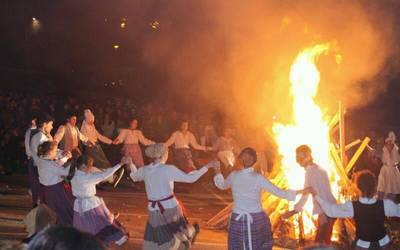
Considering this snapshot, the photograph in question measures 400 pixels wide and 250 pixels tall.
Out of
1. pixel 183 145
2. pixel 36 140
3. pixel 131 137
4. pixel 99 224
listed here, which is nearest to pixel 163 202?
pixel 99 224

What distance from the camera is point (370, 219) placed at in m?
4.37

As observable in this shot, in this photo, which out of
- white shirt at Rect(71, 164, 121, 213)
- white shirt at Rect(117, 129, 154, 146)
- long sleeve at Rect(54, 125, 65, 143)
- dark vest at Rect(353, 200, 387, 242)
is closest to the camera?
dark vest at Rect(353, 200, 387, 242)

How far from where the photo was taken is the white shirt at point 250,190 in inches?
203

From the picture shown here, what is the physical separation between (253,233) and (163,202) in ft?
3.61

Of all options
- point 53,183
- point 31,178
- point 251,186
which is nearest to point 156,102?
point 31,178

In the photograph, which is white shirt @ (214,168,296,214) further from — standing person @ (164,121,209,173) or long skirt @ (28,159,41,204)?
standing person @ (164,121,209,173)

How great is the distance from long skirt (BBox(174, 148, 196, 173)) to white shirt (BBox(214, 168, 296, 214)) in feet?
23.6

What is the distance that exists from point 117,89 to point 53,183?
15.7 meters

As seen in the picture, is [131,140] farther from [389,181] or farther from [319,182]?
[319,182]

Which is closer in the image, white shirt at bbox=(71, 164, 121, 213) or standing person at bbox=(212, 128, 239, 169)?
white shirt at bbox=(71, 164, 121, 213)

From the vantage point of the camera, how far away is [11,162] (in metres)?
13.3

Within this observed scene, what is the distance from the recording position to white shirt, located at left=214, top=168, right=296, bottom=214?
5.15 meters

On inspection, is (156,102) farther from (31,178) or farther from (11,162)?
(31,178)

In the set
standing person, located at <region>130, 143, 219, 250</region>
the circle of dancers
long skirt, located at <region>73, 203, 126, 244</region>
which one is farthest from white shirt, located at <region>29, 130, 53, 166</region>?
standing person, located at <region>130, 143, 219, 250</region>
